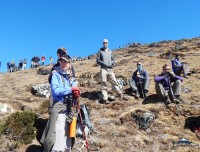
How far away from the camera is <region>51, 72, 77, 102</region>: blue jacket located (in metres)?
6.52

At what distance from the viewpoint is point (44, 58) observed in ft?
142

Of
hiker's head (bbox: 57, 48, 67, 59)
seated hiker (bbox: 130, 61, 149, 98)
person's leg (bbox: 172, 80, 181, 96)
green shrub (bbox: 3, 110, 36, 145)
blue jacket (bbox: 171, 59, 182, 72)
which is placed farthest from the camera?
blue jacket (bbox: 171, 59, 182, 72)


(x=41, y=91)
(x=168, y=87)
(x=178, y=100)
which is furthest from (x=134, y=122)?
(x=41, y=91)

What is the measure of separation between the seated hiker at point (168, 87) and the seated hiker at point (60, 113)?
6679 mm

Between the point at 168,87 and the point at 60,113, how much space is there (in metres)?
7.24

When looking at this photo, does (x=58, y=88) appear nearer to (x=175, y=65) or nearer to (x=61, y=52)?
(x=61, y=52)

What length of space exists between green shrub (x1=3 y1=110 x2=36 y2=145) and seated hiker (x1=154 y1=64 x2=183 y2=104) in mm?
5335

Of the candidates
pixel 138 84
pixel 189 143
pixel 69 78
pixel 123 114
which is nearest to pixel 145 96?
pixel 138 84

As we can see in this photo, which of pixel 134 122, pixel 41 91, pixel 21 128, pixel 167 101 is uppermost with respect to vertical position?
pixel 41 91

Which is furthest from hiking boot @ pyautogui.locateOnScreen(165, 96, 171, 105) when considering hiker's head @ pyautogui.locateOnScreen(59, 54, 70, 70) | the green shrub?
hiker's head @ pyautogui.locateOnScreen(59, 54, 70, 70)

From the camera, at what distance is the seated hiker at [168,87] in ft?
41.9

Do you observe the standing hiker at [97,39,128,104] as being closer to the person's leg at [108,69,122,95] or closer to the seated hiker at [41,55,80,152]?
the person's leg at [108,69,122,95]

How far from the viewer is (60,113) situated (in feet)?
22.0

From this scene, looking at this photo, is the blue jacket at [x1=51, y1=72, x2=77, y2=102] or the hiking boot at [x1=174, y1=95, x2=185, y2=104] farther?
the hiking boot at [x1=174, y1=95, x2=185, y2=104]
